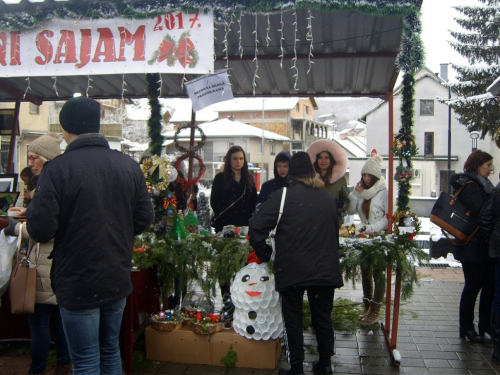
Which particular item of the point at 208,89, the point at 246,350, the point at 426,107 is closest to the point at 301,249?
the point at 246,350

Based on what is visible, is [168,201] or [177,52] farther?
[168,201]

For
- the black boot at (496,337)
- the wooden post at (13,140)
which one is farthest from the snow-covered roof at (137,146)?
the black boot at (496,337)

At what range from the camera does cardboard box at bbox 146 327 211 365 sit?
4.38 metres

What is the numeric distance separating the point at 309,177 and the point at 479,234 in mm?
2013

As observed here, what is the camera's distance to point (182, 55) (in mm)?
4293

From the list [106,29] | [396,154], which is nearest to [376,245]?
[396,154]

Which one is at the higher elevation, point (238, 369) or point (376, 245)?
point (376, 245)

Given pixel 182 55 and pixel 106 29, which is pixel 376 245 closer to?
pixel 182 55

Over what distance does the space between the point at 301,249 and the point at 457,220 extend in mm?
1969

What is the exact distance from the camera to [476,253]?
4840 millimetres

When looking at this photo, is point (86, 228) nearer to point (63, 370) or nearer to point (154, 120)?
point (63, 370)

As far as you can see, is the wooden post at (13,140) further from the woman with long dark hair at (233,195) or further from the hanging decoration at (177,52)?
the hanging decoration at (177,52)

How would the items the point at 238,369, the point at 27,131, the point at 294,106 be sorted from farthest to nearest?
the point at 294,106 → the point at 27,131 → the point at 238,369

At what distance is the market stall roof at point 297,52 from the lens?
14.0 feet
